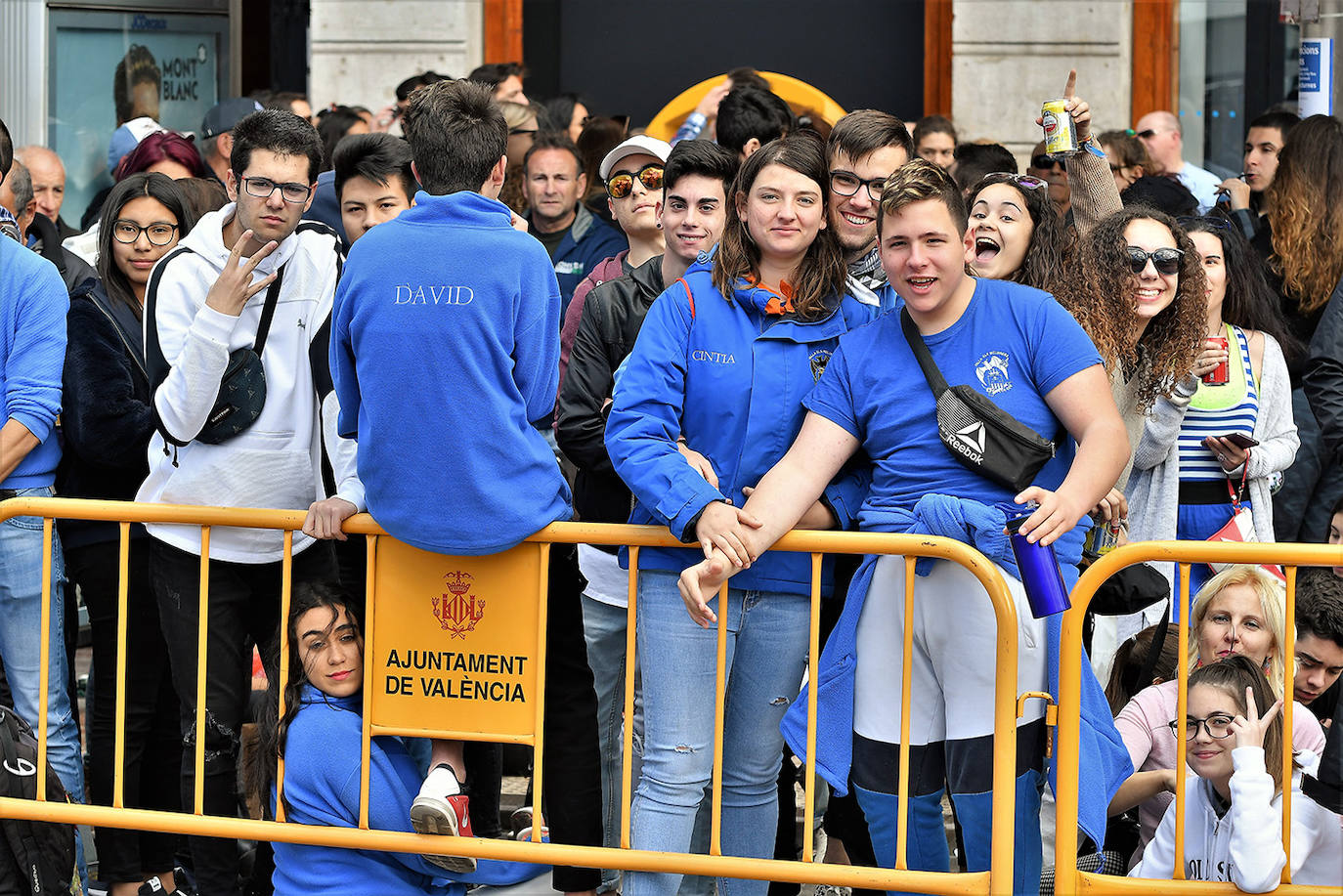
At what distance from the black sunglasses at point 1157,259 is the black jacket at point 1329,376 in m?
0.82

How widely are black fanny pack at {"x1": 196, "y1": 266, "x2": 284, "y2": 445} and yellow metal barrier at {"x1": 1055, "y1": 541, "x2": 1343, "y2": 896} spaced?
2404 mm

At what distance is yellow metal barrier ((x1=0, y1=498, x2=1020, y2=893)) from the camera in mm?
4133

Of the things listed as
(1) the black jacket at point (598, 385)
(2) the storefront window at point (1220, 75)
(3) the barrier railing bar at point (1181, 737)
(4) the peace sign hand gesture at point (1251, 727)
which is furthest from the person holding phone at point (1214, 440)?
(2) the storefront window at point (1220, 75)

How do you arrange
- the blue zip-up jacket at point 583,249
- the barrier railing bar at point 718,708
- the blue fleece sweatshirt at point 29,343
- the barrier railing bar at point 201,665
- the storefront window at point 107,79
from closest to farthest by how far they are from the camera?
the barrier railing bar at point 718,708 → the barrier railing bar at point 201,665 → the blue fleece sweatshirt at point 29,343 → the blue zip-up jacket at point 583,249 → the storefront window at point 107,79

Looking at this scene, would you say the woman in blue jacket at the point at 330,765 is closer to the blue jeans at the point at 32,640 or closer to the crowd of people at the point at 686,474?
the crowd of people at the point at 686,474

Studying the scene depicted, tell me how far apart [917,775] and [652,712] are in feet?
2.40

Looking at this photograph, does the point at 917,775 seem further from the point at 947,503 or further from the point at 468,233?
the point at 468,233

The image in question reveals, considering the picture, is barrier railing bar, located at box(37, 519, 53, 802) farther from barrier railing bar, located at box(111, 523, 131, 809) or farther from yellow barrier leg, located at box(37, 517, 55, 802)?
→ barrier railing bar, located at box(111, 523, 131, 809)

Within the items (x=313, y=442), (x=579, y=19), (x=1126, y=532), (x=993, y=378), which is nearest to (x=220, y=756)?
(x=313, y=442)

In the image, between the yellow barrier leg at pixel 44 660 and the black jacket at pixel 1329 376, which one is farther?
the black jacket at pixel 1329 376

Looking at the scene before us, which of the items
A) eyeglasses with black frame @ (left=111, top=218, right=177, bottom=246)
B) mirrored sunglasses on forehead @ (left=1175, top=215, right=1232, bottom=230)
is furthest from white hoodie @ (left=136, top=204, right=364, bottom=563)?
mirrored sunglasses on forehead @ (left=1175, top=215, right=1232, bottom=230)

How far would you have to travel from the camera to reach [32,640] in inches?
205

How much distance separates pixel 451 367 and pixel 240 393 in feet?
2.79

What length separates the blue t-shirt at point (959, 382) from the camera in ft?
13.6
